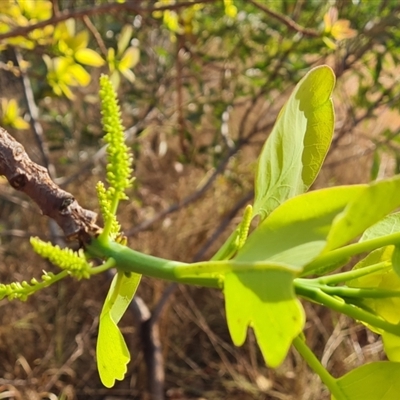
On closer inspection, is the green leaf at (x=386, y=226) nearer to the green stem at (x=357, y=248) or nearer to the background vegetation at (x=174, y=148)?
the green stem at (x=357, y=248)

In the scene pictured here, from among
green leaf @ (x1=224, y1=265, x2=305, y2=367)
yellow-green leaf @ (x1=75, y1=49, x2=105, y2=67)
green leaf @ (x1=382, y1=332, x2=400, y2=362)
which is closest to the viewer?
green leaf @ (x1=224, y1=265, x2=305, y2=367)

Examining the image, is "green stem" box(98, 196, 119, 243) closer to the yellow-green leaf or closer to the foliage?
the foliage

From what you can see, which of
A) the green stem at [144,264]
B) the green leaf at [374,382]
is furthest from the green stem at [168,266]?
the green leaf at [374,382]

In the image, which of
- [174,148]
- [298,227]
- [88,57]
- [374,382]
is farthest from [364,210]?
[174,148]

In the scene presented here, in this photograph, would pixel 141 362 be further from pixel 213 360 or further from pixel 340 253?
pixel 340 253

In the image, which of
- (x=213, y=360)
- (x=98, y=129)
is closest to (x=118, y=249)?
(x=98, y=129)

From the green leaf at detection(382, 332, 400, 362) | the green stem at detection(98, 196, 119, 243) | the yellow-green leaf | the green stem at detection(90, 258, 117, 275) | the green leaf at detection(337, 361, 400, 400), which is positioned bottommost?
the green leaf at detection(337, 361, 400, 400)

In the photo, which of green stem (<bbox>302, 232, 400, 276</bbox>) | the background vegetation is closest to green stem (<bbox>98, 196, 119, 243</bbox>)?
green stem (<bbox>302, 232, 400, 276</bbox>)
